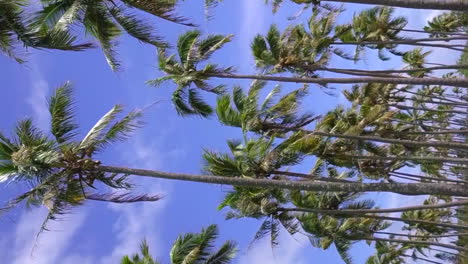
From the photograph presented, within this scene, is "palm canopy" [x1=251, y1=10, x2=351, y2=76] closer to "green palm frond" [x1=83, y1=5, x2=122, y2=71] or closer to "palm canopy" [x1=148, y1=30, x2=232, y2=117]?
"palm canopy" [x1=148, y1=30, x2=232, y2=117]

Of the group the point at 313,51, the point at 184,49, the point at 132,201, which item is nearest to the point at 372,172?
the point at 313,51

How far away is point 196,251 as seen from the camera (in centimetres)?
1636

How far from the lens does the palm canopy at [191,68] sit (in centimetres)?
1839

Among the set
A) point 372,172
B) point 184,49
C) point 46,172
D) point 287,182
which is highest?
point 184,49

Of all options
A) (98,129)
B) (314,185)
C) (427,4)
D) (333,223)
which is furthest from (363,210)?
(98,129)

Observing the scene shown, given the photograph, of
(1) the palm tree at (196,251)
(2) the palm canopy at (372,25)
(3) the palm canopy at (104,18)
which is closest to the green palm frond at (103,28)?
(3) the palm canopy at (104,18)

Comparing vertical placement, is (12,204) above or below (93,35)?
below

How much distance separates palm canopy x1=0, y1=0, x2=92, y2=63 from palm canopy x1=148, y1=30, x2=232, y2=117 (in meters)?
6.45

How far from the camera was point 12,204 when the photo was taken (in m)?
12.2

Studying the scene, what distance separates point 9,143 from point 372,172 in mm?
16087

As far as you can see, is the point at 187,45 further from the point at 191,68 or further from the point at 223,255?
the point at 223,255

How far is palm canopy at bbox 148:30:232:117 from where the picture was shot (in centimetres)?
1839

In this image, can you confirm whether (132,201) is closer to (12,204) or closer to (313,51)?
(12,204)

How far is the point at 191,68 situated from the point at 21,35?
280 inches
